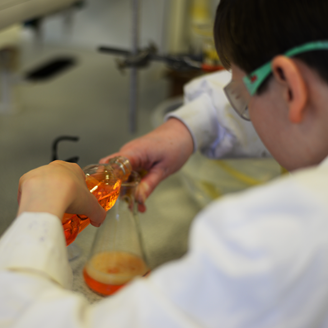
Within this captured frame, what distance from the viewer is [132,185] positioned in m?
0.47

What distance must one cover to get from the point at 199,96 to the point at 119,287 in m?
0.33

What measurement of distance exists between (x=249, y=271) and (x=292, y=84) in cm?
16

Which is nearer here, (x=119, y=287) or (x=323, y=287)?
(x=323, y=287)

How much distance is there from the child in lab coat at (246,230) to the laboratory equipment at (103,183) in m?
0.03

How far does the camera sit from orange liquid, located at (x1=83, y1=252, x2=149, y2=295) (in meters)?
0.44

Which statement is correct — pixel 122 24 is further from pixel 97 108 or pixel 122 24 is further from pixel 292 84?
pixel 292 84

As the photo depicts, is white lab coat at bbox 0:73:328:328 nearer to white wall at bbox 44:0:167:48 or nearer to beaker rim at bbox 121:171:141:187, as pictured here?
beaker rim at bbox 121:171:141:187

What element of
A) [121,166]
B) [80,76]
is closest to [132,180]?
[121,166]

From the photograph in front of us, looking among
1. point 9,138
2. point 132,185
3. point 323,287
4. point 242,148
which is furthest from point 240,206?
point 9,138

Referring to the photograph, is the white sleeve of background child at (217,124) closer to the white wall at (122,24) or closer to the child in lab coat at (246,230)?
the child in lab coat at (246,230)

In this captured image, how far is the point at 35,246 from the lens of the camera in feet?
1.00

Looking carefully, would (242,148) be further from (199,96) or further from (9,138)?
(9,138)

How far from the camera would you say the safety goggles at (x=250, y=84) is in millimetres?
308

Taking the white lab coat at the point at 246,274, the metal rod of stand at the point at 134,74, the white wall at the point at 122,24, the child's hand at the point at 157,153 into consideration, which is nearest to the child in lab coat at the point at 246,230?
the white lab coat at the point at 246,274
